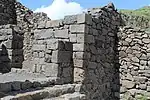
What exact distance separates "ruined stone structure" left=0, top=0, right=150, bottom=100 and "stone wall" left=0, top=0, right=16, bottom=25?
4.05m

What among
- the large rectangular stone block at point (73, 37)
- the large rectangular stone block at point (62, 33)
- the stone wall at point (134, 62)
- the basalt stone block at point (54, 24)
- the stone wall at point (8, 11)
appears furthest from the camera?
the stone wall at point (8, 11)

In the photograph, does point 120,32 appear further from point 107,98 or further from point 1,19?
point 1,19

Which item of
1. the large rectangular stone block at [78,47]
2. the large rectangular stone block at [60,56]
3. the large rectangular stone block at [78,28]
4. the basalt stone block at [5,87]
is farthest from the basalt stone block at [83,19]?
the basalt stone block at [5,87]

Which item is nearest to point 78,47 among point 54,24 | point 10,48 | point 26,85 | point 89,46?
point 89,46

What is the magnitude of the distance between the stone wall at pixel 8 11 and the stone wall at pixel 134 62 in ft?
22.7

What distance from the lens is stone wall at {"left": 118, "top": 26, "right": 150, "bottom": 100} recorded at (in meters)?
8.34

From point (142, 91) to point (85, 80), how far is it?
A: 1.96 metres

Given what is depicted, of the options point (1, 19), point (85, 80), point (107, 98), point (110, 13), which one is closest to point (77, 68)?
point (85, 80)

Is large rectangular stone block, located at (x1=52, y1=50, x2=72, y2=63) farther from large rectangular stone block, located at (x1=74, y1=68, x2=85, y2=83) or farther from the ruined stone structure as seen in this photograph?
large rectangular stone block, located at (x1=74, y1=68, x2=85, y2=83)

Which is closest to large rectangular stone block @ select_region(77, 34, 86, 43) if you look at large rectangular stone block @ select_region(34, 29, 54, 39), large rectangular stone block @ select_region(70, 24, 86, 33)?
large rectangular stone block @ select_region(70, 24, 86, 33)

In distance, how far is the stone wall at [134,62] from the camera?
834 centimetres

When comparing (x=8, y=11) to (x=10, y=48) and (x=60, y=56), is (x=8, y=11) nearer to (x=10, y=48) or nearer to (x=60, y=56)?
(x=10, y=48)

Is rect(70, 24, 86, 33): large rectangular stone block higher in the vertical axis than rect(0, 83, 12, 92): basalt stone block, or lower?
higher

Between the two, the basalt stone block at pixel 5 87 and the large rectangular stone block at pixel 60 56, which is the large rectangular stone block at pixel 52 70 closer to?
the large rectangular stone block at pixel 60 56
